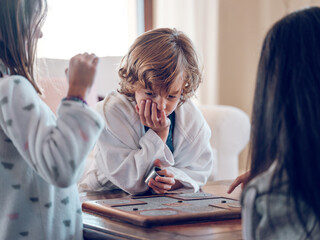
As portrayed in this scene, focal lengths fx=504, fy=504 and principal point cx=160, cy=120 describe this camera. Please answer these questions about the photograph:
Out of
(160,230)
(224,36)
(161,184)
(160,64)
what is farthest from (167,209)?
(224,36)

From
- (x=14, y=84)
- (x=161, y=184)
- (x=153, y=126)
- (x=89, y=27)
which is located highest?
(x=14, y=84)

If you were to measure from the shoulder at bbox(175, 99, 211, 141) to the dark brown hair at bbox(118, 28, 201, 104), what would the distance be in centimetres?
5

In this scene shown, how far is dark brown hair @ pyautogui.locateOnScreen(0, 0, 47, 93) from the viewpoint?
942mm

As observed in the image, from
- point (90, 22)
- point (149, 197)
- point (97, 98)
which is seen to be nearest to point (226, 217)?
point (149, 197)

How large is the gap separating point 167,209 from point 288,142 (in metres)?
0.42

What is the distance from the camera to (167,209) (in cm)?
110

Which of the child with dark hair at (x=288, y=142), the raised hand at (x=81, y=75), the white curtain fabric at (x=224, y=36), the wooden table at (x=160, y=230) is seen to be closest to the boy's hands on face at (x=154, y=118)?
the wooden table at (x=160, y=230)

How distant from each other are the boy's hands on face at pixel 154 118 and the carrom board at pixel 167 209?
0.28 m

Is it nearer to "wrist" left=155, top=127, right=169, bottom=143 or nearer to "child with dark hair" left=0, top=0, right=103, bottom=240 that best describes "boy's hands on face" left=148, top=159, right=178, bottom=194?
"wrist" left=155, top=127, right=169, bottom=143

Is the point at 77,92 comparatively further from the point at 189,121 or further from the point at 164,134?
the point at 189,121

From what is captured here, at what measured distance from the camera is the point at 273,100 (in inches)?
31.1

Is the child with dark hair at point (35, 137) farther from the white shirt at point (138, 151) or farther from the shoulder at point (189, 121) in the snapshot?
the shoulder at point (189, 121)

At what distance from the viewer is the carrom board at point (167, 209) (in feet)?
3.34

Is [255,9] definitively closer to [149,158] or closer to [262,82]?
[149,158]
